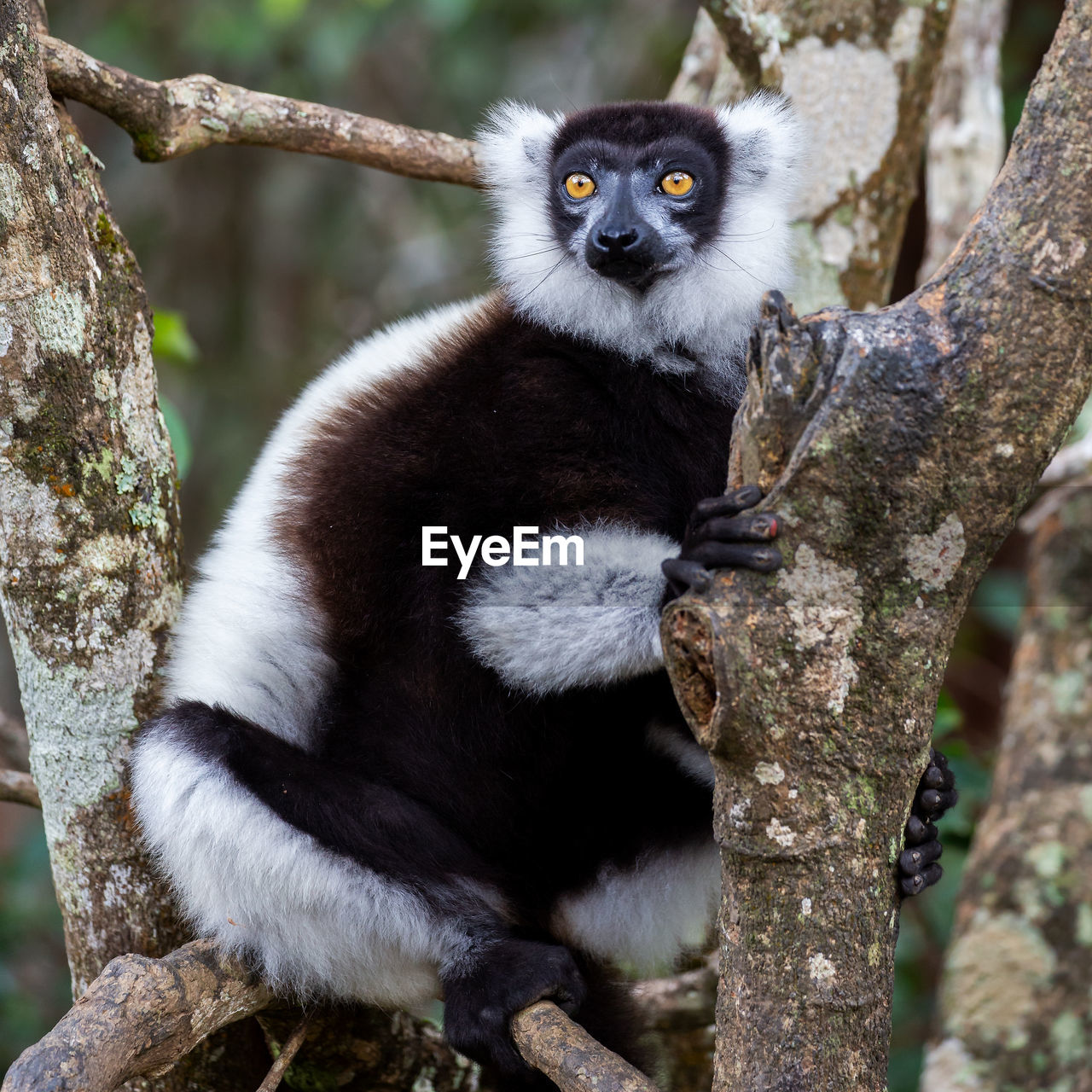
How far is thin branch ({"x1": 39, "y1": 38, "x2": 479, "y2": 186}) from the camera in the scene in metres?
2.86

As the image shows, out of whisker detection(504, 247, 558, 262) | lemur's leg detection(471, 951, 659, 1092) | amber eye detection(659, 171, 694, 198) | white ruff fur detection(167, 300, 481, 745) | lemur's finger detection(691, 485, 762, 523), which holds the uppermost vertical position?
amber eye detection(659, 171, 694, 198)

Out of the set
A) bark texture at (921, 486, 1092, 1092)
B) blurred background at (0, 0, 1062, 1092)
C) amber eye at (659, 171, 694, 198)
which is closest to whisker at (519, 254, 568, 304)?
amber eye at (659, 171, 694, 198)

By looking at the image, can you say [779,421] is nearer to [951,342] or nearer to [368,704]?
[951,342]

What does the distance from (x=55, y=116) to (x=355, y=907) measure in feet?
5.80

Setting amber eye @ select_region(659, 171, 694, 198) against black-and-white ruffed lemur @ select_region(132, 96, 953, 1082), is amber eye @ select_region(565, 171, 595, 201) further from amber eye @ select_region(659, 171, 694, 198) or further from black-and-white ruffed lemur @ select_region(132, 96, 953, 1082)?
amber eye @ select_region(659, 171, 694, 198)

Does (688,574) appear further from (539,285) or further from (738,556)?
(539,285)

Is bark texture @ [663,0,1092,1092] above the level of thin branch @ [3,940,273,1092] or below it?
above

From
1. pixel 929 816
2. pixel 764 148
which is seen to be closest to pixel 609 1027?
pixel 929 816

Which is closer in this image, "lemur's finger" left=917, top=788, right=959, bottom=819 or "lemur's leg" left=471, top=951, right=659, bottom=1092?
"lemur's finger" left=917, top=788, right=959, bottom=819

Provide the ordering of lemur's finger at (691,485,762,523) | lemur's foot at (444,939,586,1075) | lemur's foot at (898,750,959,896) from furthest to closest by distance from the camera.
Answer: lemur's foot at (444,939,586,1075) → lemur's foot at (898,750,959,896) → lemur's finger at (691,485,762,523)

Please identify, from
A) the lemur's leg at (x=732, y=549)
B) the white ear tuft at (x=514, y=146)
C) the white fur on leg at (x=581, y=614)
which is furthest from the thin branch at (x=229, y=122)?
the lemur's leg at (x=732, y=549)

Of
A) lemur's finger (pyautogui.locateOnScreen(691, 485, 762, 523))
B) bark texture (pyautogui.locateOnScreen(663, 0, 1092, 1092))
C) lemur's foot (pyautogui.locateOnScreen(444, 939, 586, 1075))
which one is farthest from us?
lemur's foot (pyautogui.locateOnScreen(444, 939, 586, 1075))

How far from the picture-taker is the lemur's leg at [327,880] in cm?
257

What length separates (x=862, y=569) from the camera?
1.88 m
